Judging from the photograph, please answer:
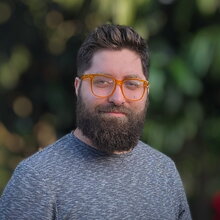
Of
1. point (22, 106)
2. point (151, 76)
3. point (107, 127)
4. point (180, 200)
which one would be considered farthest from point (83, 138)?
point (22, 106)

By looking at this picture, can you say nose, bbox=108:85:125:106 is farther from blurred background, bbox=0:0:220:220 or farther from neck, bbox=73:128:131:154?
blurred background, bbox=0:0:220:220

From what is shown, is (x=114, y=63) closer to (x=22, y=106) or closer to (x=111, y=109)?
(x=111, y=109)

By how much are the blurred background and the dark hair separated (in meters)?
1.55

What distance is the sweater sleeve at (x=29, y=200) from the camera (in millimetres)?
1723

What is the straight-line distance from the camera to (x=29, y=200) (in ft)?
5.66

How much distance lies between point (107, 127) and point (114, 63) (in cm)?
18

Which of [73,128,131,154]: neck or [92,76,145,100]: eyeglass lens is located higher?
[92,76,145,100]: eyeglass lens

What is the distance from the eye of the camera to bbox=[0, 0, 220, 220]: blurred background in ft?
11.5

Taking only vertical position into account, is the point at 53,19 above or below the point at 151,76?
above

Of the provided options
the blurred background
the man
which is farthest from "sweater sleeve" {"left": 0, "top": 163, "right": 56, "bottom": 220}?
the blurred background

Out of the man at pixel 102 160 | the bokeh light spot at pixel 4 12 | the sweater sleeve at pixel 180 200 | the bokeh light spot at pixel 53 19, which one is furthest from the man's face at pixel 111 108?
the bokeh light spot at pixel 4 12

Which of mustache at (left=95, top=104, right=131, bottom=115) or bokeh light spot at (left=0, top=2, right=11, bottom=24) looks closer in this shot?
mustache at (left=95, top=104, right=131, bottom=115)

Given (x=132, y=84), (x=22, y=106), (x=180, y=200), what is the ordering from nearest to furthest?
(x=132, y=84), (x=180, y=200), (x=22, y=106)

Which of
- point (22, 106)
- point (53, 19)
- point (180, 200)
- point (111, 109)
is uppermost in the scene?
point (53, 19)
